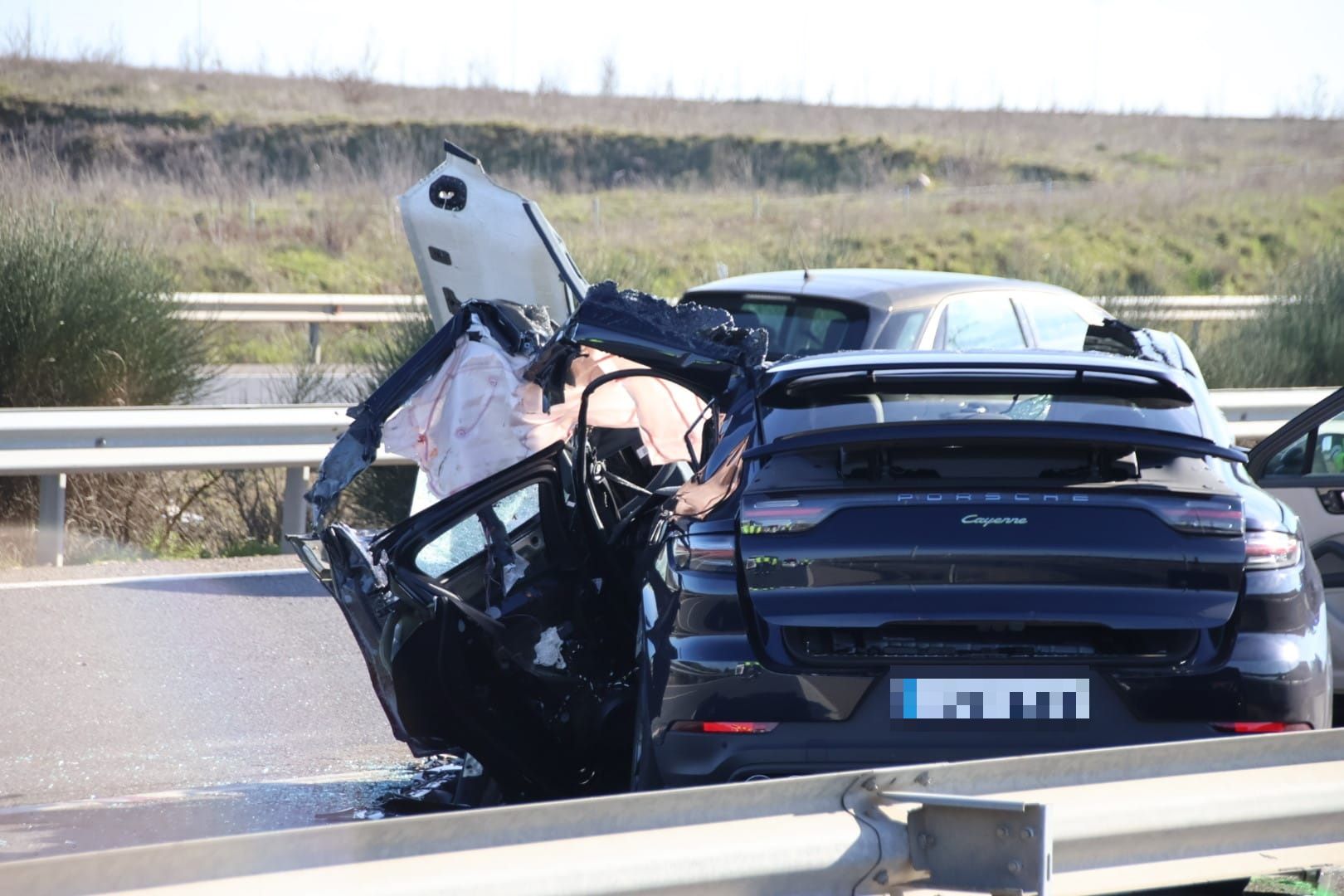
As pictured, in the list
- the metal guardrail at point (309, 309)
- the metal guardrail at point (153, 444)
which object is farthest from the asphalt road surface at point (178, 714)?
the metal guardrail at point (309, 309)

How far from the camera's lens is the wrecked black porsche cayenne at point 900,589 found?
357 centimetres

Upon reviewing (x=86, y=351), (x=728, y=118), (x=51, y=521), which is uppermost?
(x=728, y=118)

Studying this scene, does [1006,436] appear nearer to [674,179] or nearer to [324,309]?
[324,309]

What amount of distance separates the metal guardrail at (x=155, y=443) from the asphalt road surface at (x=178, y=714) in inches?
30.8

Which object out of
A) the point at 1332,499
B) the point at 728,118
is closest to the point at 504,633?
the point at 1332,499

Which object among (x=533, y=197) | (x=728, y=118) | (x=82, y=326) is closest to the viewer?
(x=82, y=326)

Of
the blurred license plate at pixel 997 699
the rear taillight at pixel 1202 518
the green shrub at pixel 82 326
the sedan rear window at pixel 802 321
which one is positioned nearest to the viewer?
the blurred license plate at pixel 997 699

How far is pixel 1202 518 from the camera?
366 cm

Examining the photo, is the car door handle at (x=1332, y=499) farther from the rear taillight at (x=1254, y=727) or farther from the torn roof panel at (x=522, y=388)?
the torn roof panel at (x=522, y=388)

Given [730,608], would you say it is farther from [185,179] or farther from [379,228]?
[185,179]

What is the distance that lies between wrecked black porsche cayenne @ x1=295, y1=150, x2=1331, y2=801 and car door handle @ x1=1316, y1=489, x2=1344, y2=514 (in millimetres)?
1501

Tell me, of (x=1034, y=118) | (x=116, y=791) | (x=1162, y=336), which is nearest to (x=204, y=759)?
(x=116, y=791)

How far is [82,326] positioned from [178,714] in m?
4.65

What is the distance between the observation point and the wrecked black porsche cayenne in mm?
A: 3572
